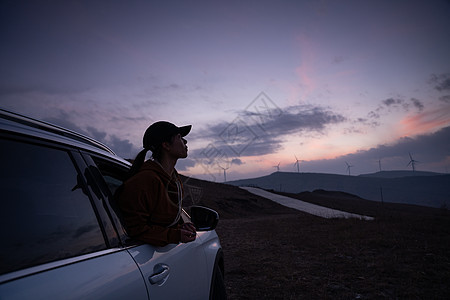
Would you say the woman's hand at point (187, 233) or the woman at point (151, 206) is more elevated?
the woman at point (151, 206)

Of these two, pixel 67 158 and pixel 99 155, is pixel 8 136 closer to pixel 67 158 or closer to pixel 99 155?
pixel 67 158

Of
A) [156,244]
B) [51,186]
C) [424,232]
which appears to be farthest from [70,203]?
[424,232]

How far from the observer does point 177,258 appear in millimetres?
2020

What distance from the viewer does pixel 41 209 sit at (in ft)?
3.97

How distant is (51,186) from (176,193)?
1.09 metres

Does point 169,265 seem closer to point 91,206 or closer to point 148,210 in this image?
point 148,210

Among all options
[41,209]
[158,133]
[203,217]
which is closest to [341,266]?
[203,217]

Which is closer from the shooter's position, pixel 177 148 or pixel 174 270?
pixel 174 270

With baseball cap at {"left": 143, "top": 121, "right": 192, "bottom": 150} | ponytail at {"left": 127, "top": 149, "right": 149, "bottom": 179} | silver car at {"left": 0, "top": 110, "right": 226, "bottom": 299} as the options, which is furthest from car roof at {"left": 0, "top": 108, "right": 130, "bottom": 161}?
baseball cap at {"left": 143, "top": 121, "right": 192, "bottom": 150}

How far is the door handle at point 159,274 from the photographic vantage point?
1.61m

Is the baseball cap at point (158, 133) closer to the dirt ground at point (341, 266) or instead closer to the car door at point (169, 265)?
the car door at point (169, 265)

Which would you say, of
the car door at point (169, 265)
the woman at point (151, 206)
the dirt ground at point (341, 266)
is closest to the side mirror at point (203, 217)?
the car door at point (169, 265)

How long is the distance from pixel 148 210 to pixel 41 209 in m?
0.81

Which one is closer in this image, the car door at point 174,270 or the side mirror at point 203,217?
the car door at point 174,270
